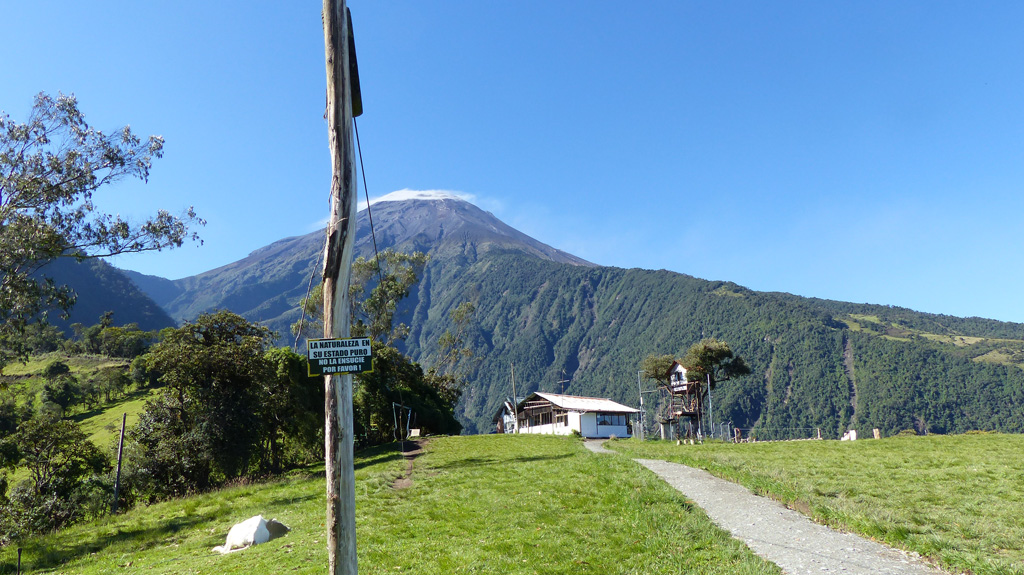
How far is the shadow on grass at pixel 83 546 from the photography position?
16.8 metres

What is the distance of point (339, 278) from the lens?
25.3 ft

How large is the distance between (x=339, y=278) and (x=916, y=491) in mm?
17643

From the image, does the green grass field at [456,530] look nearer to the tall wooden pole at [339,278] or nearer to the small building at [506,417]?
the tall wooden pole at [339,278]

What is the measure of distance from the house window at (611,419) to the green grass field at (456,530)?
38321 millimetres

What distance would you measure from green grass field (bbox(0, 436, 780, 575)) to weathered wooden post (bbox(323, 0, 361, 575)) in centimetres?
426

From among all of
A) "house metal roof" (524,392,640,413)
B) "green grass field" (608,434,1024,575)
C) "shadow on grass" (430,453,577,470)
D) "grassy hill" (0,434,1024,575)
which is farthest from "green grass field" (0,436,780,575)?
"house metal roof" (524,392,640,413)

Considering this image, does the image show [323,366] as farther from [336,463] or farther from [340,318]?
[336,463]

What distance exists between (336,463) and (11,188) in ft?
80.1

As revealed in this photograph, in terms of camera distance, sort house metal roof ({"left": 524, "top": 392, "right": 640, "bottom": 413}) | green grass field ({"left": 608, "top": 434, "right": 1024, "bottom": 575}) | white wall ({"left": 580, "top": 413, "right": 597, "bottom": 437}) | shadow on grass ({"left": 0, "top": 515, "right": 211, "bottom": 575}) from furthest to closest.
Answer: house metal roof ({"left": 524, "top": 392, "right": 640, "bottom": 413}) → white wall ({"left": 580, "top": 413, "right": 597, "bottom": 437}) → shadow on grass ({"left": 0, "top": 515, "right": 211, "bottom": 575}) → green grass field ({"left": 608, "top": 434, "right": 1024, "bottom": 575})

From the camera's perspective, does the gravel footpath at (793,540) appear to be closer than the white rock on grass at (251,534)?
Yes

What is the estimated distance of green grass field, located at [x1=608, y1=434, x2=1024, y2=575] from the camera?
11.1 metres

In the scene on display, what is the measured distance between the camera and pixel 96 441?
56281 mm

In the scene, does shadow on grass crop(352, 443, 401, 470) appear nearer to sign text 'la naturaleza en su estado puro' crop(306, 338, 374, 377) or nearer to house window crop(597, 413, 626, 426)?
sign text 'la naturaleza en su estado puro' crop(306, 338, 374, 377)

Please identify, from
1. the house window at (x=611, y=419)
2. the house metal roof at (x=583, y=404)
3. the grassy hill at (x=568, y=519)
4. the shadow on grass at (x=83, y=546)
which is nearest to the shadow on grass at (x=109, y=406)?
the house metal roof at (x=583, y=404)
